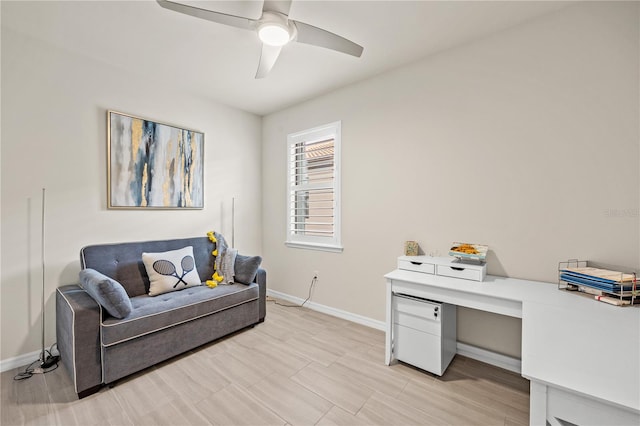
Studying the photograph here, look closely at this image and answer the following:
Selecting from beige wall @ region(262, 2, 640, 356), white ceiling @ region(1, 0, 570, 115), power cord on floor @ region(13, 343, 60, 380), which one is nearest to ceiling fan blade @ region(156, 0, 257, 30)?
white ceiling @ region(1, 0, 570, 115)

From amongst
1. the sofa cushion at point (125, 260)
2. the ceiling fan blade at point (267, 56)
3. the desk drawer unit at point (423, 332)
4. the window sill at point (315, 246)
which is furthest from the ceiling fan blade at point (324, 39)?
the sofa cushion at point (125, 260)

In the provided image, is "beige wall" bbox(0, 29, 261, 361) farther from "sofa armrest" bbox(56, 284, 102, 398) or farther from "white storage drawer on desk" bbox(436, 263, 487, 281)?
"white storage drawer on desk" bbox(436, 263, 487, 281)

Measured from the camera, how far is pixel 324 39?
1.80 meters

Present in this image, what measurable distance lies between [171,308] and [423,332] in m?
1.99

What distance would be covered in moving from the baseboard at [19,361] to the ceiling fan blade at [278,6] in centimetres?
318

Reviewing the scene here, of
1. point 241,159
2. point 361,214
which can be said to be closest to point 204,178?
point 241,159

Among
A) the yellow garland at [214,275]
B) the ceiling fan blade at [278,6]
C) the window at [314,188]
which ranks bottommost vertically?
the yellow garland at [214,275]

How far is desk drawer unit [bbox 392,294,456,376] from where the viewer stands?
6.40 feet

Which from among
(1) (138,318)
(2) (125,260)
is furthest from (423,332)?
(2) (125,260)

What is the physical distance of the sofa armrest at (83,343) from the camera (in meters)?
1.75

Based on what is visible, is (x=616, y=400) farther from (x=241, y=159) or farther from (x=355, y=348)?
(x=241, y=159)

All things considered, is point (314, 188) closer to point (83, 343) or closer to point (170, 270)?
point (170, 270)

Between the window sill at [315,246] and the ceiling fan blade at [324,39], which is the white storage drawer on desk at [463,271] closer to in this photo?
the window sill at [315,246]

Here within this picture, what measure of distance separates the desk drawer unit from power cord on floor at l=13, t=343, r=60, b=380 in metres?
2.72
